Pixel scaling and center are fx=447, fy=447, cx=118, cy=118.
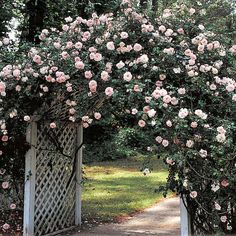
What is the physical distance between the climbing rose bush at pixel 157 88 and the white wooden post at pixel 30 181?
27cm

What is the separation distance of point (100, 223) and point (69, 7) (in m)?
4.01

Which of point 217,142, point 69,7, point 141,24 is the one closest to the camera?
point 217,142

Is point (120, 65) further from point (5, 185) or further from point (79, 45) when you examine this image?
point (5, 185)

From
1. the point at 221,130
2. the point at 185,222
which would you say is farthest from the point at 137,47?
the point at 185,222

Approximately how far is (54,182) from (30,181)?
0.72m

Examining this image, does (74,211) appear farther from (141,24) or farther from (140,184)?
(140,184)

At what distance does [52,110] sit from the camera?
18.0 ft

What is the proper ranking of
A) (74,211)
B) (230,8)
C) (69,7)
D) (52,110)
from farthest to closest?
(230,8) → (69,7) → (74,211) → (52,110)

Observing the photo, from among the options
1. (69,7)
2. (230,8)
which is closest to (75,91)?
(69,7)

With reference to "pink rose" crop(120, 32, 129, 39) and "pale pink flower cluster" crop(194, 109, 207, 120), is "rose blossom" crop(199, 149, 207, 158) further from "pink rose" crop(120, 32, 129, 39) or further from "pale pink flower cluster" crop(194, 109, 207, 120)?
"pink rose" crop(120, 32, 129, 39)

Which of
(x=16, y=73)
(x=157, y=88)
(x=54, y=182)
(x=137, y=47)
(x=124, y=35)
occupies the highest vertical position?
(x=124, y=35)

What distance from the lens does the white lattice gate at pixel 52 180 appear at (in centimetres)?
569

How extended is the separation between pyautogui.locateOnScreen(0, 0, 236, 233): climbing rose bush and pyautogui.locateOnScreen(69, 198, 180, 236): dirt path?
1912mm

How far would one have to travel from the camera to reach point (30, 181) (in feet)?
18.6
